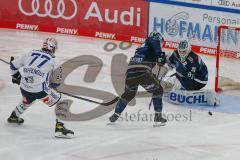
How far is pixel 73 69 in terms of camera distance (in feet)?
51.2

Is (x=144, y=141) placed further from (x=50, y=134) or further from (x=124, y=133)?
(x=50, y=134)

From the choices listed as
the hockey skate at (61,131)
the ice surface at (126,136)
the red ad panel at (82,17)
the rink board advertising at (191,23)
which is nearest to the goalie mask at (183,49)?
the ice surface at (126,136)

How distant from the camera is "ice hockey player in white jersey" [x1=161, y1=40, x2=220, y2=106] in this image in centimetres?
1277

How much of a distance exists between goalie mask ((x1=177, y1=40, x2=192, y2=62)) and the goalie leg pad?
67cm

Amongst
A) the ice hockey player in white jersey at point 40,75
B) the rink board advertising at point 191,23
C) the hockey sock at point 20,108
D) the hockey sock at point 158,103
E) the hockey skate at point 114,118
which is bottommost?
the hockey skate at point 114,118

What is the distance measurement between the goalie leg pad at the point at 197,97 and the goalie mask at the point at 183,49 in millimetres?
672

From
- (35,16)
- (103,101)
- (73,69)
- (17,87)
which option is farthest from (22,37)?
(103,101)

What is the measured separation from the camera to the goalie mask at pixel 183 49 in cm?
1258

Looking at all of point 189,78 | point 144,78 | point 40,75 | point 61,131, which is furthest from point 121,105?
point 189,78

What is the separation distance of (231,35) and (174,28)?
104 inches

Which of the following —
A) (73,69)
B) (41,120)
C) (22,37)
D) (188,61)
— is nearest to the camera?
(41,120)

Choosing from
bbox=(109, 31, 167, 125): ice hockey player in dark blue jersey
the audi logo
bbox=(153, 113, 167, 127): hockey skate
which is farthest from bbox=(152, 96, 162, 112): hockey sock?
the audi logo

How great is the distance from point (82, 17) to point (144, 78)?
8832 mm

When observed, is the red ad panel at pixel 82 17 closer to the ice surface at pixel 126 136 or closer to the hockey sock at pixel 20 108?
the ice surface at pixel 126 136
